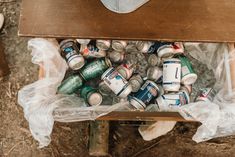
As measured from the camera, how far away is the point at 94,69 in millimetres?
1423

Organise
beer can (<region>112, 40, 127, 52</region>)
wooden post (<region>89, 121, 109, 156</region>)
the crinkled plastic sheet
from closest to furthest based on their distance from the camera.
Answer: the crinkled plastic sheet, beer can (<region>112, 40, 127, 52</region>), wooden post (<region>89, 121, 109, 156</region>)

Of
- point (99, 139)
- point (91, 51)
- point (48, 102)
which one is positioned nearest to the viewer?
point (48, 102)

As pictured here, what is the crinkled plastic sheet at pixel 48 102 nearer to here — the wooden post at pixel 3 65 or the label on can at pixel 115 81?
the label on can at pixel 115 81

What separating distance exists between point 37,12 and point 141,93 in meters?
0.44

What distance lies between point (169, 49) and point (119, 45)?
17cm

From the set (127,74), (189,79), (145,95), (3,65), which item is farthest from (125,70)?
(3,65)

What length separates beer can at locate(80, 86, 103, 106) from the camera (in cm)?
138

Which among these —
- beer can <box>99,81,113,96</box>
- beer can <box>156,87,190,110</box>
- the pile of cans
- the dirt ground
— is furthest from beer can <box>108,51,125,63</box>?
the dirt ground

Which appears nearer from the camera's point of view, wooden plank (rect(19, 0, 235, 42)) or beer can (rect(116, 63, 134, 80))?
wooden plank (rect(19, 0, 235, 42))

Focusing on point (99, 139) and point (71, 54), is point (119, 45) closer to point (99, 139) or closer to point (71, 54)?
point (71, 54)

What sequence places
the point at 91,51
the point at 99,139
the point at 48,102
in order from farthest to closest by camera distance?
the point at 99,139, the point at 91,51, the point at 48,102

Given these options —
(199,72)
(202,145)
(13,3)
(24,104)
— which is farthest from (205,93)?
(13,3)

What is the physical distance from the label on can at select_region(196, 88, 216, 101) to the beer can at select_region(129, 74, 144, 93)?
0.68ft

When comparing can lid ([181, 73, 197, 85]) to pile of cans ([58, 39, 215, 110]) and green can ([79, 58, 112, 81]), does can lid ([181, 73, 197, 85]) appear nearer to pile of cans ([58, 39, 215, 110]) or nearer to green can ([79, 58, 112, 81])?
pile of cans ([58, 39, 215, 110])
